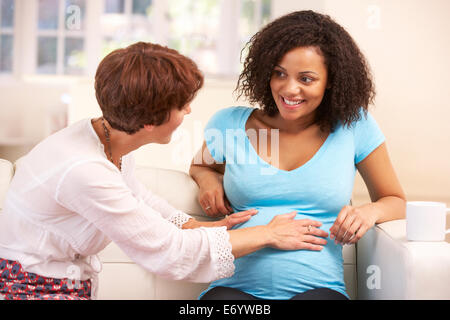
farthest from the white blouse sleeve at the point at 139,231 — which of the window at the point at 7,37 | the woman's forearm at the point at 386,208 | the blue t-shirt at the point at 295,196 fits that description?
the window at the point at 7,37

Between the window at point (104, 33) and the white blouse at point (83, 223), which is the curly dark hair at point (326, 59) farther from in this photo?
the window at point (104, 33)

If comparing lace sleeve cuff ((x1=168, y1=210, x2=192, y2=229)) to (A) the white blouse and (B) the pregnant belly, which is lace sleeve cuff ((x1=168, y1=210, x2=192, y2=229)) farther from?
(A) the white blouse

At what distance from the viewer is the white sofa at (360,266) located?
119 cm

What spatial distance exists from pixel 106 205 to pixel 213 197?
489 millimetres

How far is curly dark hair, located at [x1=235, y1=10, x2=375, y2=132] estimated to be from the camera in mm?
1387

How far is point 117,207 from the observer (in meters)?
1.06

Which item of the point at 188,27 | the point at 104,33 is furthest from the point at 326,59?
the point at 104,33

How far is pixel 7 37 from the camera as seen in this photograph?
554 cm

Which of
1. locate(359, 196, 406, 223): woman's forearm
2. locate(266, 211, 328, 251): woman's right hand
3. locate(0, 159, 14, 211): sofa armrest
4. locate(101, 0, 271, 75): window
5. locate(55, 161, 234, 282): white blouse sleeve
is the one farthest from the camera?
locate(101, 0, 271, 75): window

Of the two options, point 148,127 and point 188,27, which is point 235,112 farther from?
point 188,27

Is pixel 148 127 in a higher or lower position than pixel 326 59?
lower

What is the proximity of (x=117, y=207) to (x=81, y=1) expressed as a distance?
4.80 m

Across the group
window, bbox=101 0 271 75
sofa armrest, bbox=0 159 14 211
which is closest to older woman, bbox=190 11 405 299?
sofa armrest, bbox=0 159 14 211

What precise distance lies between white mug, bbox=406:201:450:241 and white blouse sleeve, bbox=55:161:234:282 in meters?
0.41
